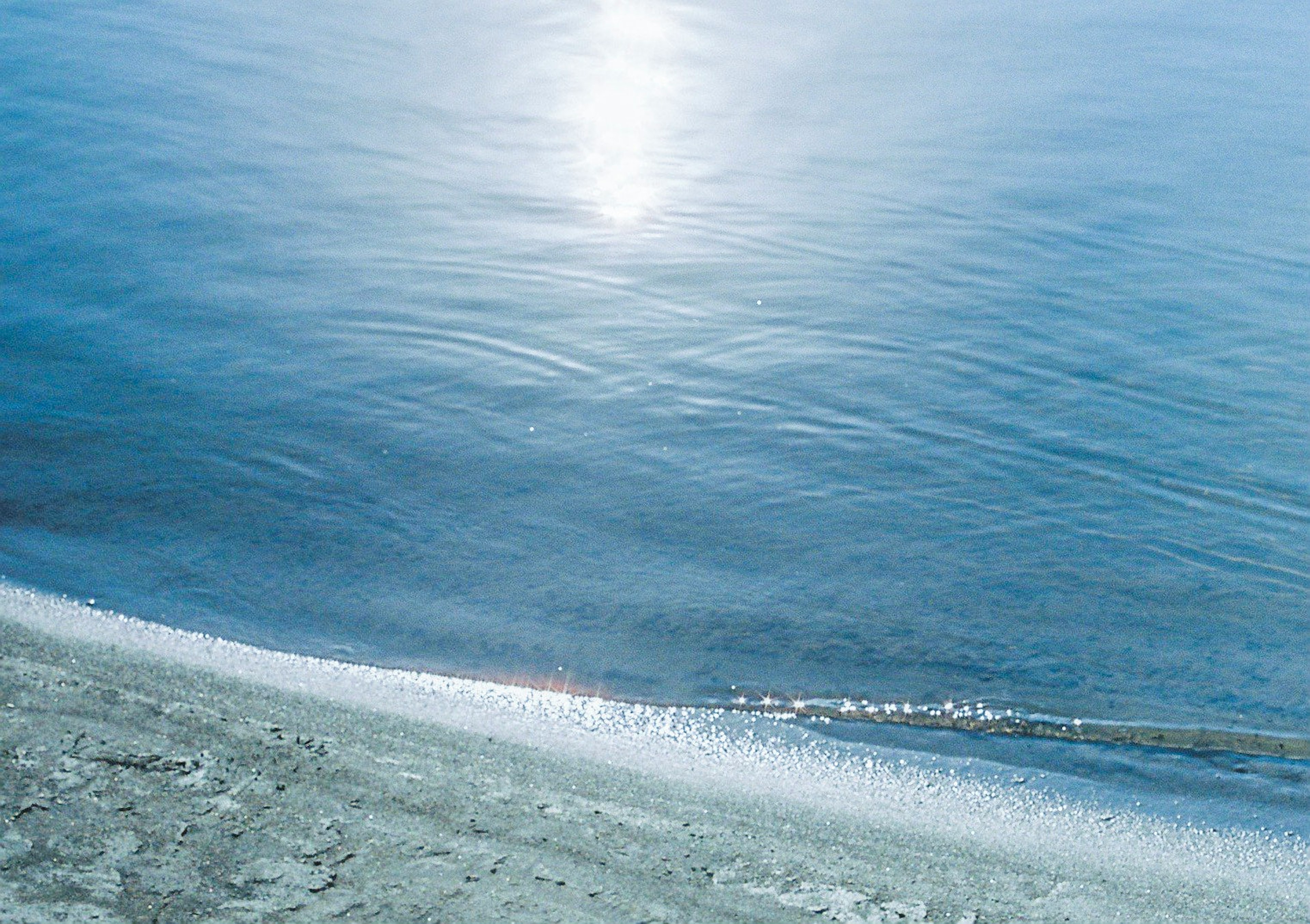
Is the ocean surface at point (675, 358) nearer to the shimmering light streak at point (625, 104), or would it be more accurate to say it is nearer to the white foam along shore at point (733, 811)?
the shimmering light streak at point (625, 104)

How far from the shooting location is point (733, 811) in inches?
143

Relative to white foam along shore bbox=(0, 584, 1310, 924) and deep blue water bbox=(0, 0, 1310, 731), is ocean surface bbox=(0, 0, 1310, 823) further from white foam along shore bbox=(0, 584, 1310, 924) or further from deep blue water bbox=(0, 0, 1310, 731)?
white foam along shore bbox=(0, 584, 1310, 924)

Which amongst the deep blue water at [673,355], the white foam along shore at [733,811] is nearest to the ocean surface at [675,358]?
the deep blue water at [673,355]

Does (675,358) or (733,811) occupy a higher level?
(675,358)

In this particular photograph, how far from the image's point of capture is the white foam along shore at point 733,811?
10.9 feet

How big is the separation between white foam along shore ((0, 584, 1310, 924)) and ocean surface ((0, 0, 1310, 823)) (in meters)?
0.22

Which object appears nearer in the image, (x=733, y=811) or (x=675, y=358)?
(x=733, y=811)

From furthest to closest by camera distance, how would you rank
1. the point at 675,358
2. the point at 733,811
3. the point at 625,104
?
1. the point at 625,104
2. the point at 675,358
3. the point at 733,811

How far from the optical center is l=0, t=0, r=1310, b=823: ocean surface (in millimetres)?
4582

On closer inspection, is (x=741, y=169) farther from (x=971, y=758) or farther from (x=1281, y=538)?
(x=971, y=758)

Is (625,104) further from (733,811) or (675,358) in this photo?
(733,811)

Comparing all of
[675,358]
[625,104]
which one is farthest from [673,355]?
[625,104]

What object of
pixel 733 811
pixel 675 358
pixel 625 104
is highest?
pixel 625 104

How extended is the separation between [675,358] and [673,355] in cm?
3
